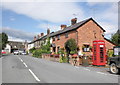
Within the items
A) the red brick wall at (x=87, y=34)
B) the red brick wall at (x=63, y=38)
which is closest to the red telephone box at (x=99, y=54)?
the red brick wall at (x=87, y=34)

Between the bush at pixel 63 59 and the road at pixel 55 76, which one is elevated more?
the bush at pixel 63 59

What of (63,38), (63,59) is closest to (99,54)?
(63,59)

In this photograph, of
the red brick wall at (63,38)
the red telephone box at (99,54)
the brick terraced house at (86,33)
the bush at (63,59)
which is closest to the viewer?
the red telephone box at (99,54)

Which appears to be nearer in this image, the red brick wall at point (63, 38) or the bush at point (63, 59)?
the bush at point (63, 59)

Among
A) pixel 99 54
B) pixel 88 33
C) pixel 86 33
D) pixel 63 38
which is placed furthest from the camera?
pixel 63 38

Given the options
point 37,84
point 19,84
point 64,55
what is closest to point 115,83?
point 37,84

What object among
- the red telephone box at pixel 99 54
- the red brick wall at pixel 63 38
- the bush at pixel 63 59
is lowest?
the bush at pixel 63 59

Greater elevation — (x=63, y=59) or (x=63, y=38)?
(x=63, y=38)

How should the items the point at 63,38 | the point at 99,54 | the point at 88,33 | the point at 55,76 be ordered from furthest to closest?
the point at 63,38
the point at 88,33
the point at 99,54
the point at 55,76

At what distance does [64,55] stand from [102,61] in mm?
7057

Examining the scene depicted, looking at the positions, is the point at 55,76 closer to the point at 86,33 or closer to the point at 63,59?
the point at 63,59

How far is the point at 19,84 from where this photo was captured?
23.4 feet

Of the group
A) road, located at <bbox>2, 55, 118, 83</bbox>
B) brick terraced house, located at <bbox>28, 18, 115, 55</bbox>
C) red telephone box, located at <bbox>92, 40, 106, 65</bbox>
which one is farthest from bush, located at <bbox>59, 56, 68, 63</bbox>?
road, located at <bbox>2, 55, 118, 83</bbox>

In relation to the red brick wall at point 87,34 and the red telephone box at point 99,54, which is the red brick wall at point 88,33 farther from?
the red telephone box at point 99,54
